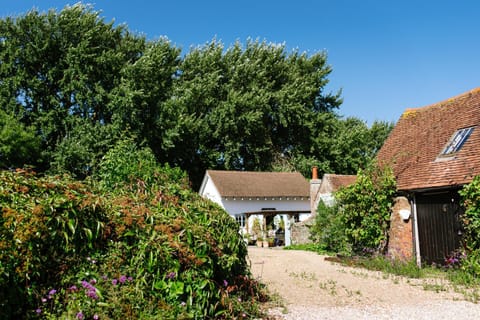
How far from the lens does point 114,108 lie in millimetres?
25516

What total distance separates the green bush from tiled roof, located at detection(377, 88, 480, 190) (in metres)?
7.53

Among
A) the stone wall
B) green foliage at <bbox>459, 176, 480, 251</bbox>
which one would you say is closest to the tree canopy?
the stone wall

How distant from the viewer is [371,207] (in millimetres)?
13656

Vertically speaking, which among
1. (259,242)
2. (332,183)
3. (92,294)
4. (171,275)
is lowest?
(259,242)

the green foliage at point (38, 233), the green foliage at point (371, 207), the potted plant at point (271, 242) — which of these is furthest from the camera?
the potted plant at point (271, 242)

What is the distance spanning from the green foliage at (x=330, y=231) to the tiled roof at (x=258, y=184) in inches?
357

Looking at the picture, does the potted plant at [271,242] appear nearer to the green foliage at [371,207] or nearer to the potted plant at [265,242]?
the potted plant at [265,242]

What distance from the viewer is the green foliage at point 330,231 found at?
15.8 metres

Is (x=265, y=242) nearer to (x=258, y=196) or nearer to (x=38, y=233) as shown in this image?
(x=258, y=196)

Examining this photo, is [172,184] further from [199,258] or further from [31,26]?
[31,26]

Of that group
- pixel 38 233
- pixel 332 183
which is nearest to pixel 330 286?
pixel 38 233

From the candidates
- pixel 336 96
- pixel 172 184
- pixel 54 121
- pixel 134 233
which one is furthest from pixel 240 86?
pixel 134 233

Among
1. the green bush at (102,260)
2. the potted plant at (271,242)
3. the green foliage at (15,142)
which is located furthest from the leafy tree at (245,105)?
the green bush at (102,260)

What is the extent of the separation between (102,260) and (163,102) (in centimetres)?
2194
